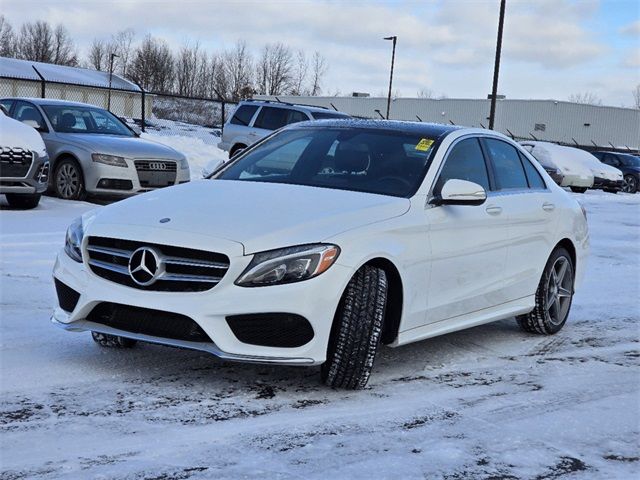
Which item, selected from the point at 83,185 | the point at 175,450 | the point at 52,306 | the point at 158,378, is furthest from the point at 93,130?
the point at 175,450

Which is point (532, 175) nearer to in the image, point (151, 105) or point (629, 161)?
point (629, 161)

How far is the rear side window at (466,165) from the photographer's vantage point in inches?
227

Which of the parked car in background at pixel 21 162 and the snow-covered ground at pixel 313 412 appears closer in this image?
the snow-covered ground at pixel 313 412

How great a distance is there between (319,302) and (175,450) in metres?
1.08

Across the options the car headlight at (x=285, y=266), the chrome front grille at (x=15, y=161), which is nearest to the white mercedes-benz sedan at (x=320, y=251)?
the car headlight at (x=285, y=266)

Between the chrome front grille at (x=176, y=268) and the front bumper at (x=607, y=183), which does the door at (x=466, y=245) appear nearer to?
the chrome front grille at (x=176, y=268)

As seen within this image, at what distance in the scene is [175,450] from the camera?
12.3 feet

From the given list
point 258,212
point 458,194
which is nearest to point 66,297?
point 258,212

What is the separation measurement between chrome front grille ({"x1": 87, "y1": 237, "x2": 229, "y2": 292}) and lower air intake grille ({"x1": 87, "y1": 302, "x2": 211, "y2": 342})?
12 centimetres

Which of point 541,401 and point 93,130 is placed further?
point 93,130

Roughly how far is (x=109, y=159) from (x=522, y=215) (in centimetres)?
847

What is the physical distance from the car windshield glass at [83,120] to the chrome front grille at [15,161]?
2357mm

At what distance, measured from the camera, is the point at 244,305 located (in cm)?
439

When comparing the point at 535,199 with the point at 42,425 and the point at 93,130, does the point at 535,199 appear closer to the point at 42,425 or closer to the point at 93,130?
the point at 42,425
